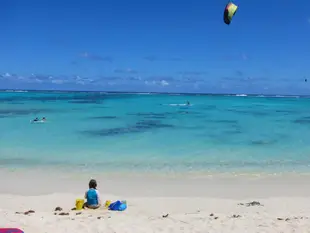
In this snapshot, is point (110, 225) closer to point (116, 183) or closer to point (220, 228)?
point (220, 228)

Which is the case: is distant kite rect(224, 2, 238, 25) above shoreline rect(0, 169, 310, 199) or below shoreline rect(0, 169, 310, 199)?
above

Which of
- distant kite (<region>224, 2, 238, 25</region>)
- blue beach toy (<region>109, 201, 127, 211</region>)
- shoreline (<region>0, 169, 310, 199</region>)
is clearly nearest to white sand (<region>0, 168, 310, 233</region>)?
shoreline (<region>0, 169, 310, 199</region>)

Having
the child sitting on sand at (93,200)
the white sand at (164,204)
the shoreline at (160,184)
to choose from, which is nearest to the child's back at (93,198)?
the child sitting on sand at (93,200)

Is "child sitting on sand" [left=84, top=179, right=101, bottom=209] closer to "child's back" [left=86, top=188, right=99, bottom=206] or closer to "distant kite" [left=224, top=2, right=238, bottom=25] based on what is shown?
"child's back" [left=86, top=188, right=99, bottom=206]

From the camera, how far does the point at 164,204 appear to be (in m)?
9.23

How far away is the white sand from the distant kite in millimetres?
4217

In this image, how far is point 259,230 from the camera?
23.0ft

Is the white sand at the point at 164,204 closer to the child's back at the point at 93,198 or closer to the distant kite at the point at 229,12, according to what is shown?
the child's back at the point at 93,198

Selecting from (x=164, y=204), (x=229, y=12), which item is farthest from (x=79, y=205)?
(x=229, y=12)

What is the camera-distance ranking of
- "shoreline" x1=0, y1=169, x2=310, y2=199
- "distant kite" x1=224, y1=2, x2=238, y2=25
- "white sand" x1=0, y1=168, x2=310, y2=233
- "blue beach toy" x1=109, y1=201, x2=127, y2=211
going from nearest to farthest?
"white sand" x1=0, y1=168, x2=310, y2=233, "distant kite" x1=224, y1=2, x2=238, y2=25, "blue beach toy" x1=109, y1=201, x2=127, y2=211, "shoreline" x1=0, y1=169, x2=310, y2=199

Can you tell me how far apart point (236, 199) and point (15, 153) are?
1051 cm

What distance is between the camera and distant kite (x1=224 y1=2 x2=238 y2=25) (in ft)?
26.5

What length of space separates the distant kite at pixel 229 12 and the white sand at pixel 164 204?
4217 millimetres

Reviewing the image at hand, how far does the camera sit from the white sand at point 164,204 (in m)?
7.08
